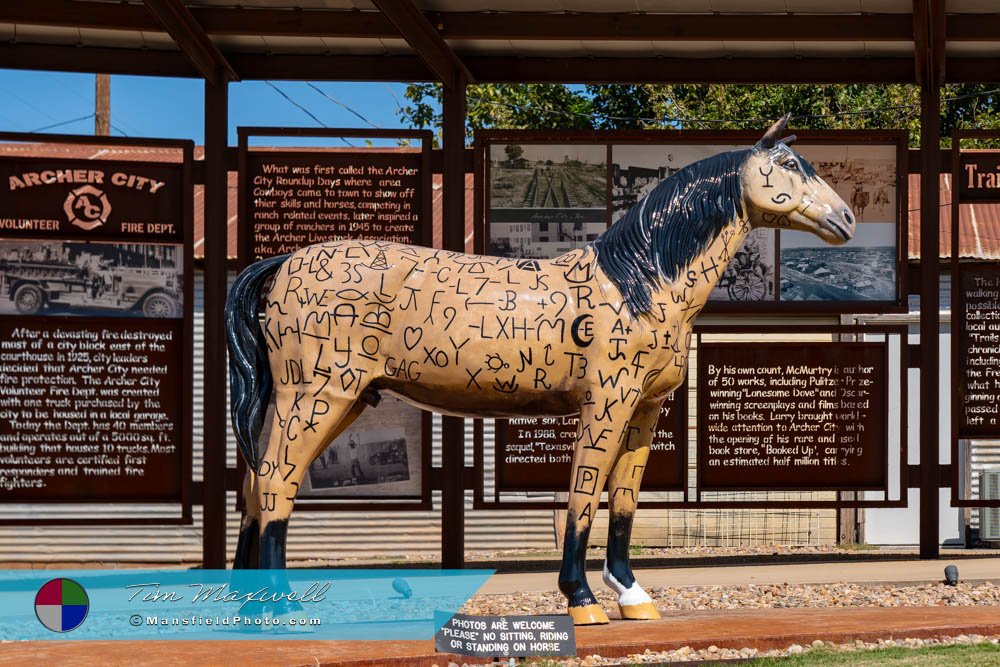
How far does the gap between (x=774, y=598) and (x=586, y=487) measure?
2527 millimetres

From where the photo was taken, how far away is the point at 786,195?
22.1 feet

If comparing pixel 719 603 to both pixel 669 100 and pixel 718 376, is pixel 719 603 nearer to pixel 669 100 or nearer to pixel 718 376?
pixel 718 376

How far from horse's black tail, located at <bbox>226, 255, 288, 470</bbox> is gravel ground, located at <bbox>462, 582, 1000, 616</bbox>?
6.94ft

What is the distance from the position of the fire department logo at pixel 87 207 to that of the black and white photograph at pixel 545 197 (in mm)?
2983

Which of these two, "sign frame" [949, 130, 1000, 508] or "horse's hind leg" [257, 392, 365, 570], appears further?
"sign frame" [949, 130, 1000, 508]

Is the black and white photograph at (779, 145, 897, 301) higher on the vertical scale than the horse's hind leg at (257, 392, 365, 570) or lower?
higher

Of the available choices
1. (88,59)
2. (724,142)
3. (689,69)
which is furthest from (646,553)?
(88,59)

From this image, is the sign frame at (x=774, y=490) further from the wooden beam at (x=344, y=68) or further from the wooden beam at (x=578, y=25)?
the wooden beam at (x=344, y=68)

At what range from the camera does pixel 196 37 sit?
9.62 m

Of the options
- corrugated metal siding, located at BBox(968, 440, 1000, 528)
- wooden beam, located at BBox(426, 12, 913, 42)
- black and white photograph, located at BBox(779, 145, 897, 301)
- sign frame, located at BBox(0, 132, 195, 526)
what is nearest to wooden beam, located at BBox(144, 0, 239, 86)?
sign frame, located at BBox(0, 132, 195, 526)

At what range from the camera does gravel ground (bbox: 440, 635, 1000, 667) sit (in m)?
5.94

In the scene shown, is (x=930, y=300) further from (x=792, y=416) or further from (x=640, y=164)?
(x=640, y=164)

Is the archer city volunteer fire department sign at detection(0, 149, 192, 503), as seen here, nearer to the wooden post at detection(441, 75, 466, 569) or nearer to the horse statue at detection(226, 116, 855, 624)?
the wooden post at detection(441, 75, 466, 569)

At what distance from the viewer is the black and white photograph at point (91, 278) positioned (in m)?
10.1
